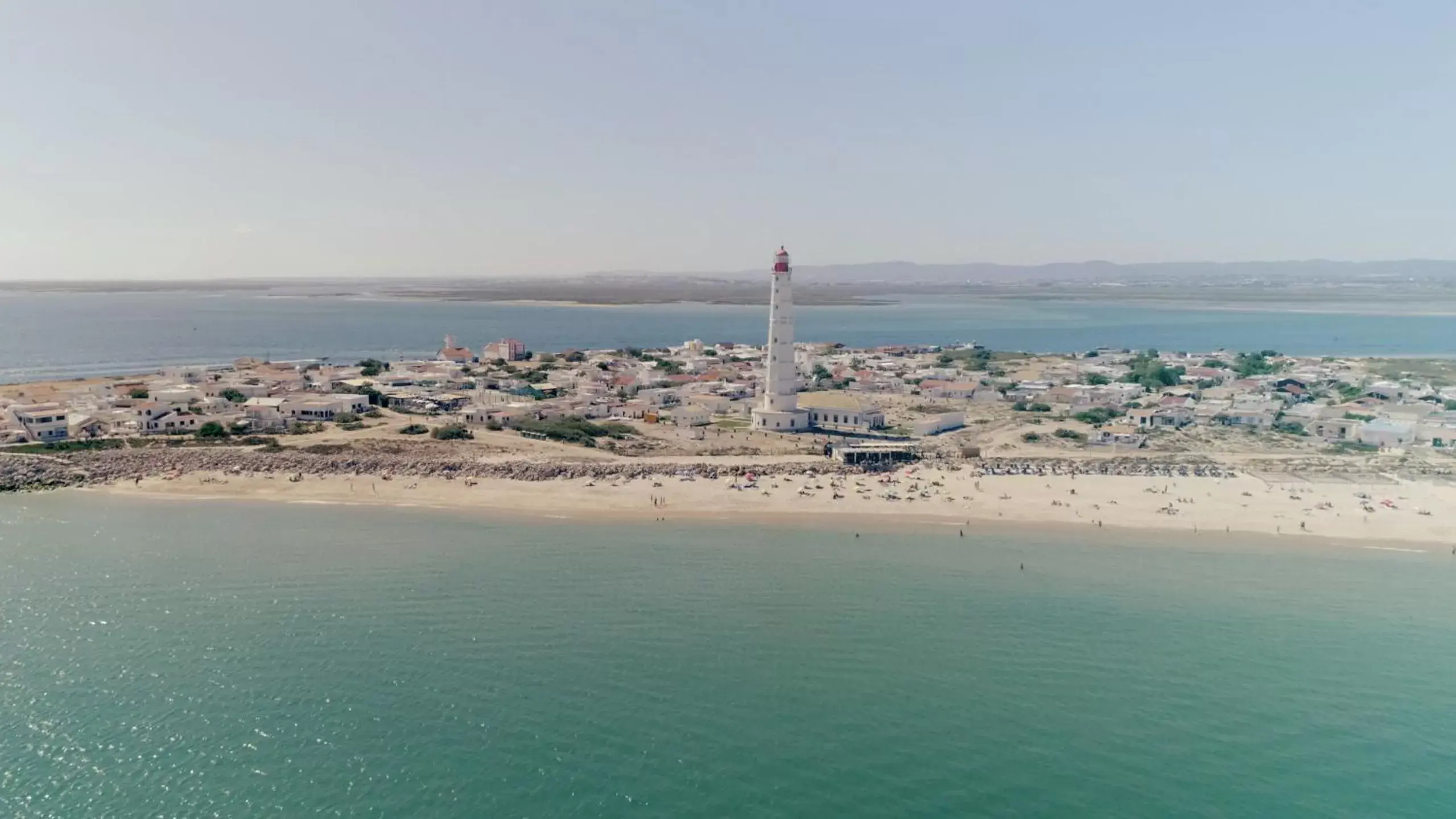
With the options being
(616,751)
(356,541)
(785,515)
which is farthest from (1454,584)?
(356,541)

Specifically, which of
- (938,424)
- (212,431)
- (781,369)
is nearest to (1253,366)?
(938,424)

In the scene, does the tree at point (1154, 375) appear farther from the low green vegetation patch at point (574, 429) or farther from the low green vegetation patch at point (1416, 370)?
the low green vegetation patch at point (574, 429)

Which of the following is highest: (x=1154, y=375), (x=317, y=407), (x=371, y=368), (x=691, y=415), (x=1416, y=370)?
(x=1416, y=370)

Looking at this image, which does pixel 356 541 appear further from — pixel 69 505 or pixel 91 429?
pixel 91 429

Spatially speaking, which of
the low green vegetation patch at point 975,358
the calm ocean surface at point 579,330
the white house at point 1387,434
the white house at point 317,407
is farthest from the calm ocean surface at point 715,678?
the calm ocean surface at point 579,330

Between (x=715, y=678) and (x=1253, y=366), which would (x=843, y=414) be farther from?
(x=1253, y=366)

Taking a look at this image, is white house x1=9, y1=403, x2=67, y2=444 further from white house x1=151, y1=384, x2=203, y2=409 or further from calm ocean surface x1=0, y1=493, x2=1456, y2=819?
calm ocean surface x1=0, y1=493, x2=1456, y2=819
